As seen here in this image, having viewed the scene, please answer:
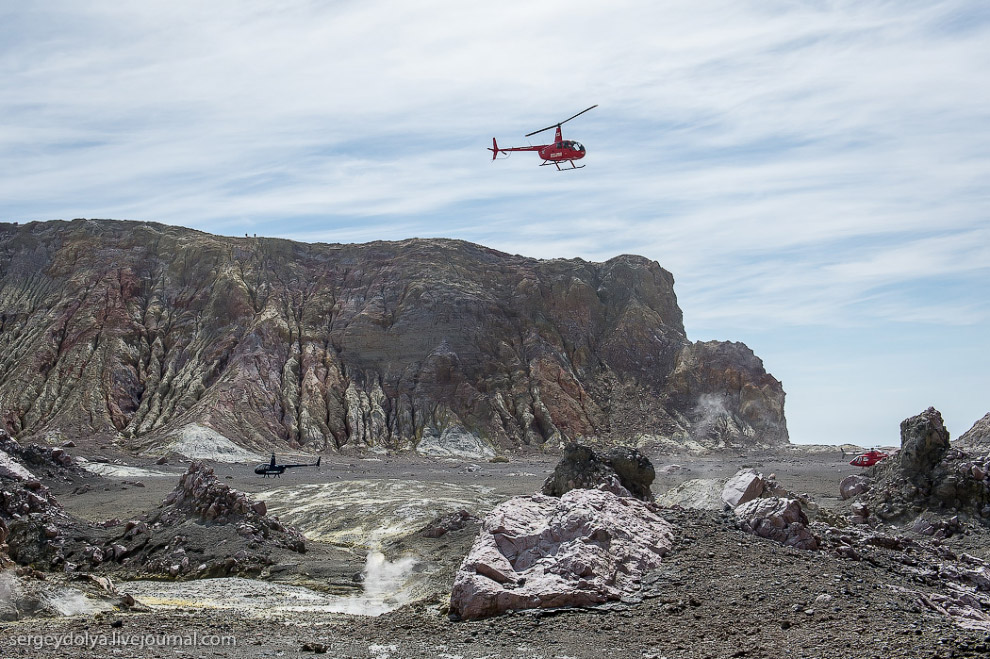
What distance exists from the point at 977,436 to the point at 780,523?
4637cm

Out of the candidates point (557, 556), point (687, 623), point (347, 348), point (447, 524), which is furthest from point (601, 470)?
point (347, 348)

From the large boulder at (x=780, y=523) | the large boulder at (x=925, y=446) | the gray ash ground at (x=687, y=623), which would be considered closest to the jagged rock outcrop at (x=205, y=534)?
the gray ash ground at (x=687, y=623)

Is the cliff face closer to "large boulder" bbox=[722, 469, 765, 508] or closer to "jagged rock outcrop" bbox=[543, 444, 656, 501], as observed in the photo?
"jagged rock outcrop" bbox=[543, 444, 656, 501]

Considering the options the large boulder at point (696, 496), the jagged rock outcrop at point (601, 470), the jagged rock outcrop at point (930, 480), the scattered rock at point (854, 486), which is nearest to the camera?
the jagged rock outcrop at point (601, 470)

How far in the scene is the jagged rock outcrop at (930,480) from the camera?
26.2 meters

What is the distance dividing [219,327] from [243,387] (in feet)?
37.5

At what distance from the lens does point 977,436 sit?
57.5 m

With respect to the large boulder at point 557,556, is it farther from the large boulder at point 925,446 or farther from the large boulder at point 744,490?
the large boulder at point 925,446

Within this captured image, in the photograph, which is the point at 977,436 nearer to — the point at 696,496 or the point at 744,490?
the point at 696,496

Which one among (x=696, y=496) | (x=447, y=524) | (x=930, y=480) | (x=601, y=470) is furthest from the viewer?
(x=696, y=496)

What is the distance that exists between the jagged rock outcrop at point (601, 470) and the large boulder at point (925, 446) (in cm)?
817

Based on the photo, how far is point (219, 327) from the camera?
84.2 metres

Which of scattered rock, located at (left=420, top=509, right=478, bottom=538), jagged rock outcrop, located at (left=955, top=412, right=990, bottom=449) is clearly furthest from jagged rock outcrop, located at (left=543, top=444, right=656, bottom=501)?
jagged rock outcrop, located at (left=955, top=412, right=990, bottom=449)

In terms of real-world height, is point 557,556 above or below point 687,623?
above
